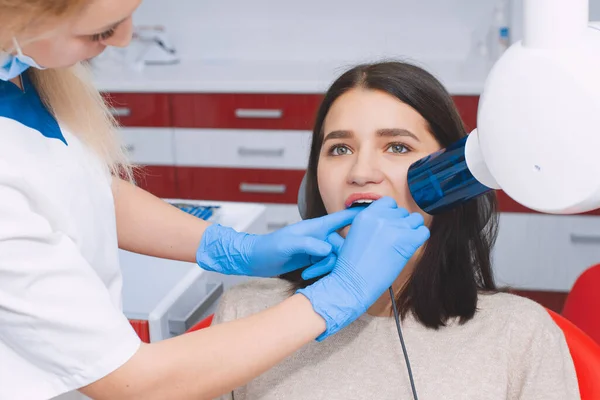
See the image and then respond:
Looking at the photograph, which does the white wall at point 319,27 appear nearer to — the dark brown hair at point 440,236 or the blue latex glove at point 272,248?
the dark brown hair at point 440,236

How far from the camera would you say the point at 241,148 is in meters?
3.05

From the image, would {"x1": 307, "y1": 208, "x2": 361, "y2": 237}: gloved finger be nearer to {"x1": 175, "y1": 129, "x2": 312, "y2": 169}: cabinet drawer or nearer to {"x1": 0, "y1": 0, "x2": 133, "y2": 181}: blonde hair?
{"x1": 0, "y1": 0, "x2": 133, "y2": 181}: blonde hair

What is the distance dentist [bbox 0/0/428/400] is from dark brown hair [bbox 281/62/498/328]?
247 millimetres

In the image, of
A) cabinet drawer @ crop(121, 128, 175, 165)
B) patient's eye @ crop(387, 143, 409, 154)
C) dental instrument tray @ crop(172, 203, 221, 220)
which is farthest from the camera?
cabinet drawer @ crop(121, 128, 175, 165)

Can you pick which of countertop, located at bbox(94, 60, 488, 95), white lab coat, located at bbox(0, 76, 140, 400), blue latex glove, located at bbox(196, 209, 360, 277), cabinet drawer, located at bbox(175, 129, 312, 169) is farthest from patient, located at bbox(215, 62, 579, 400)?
cabinet drawer, located at bbox(175, 129, 312, 169)

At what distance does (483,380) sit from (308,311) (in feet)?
1.31

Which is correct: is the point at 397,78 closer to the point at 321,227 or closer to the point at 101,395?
the point at 321,227

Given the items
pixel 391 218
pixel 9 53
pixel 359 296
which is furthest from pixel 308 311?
pixel 9 53

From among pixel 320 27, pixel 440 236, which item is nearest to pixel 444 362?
pixel 440 236

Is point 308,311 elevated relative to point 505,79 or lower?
lower

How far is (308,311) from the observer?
1049mm

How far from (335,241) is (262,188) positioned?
1.84 m

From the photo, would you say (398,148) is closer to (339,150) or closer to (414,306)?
(339,150)

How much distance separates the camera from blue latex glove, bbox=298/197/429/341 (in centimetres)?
108
